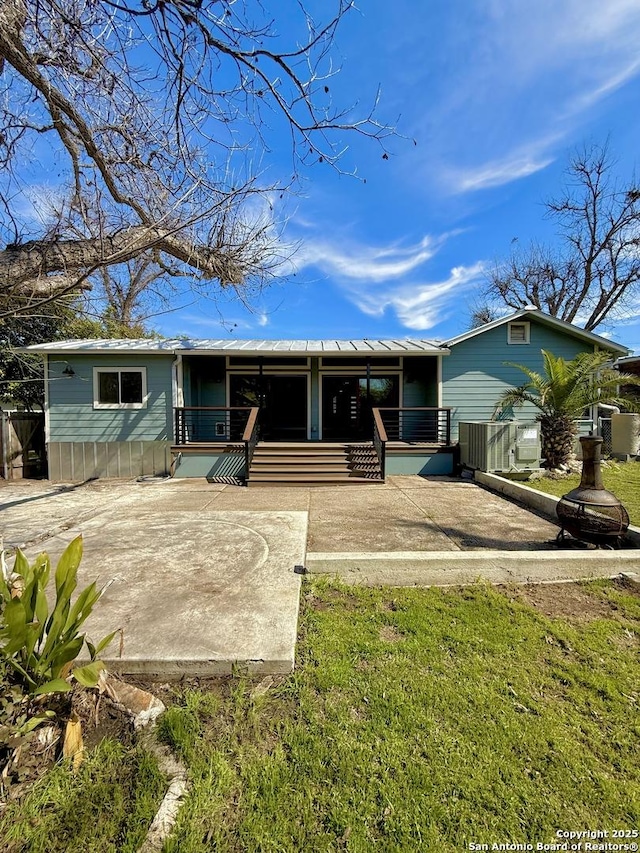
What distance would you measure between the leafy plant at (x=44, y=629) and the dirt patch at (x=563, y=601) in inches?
117

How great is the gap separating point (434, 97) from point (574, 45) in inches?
71.0

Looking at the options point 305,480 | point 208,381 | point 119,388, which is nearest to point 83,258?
point 305,480

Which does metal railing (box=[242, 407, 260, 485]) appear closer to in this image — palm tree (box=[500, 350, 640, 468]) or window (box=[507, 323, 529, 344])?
palm tree (box=[500, 350, 640, 468])

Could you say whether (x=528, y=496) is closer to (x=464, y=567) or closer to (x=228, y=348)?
(x=464, y=567)

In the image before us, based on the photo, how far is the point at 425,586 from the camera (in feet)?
10.6

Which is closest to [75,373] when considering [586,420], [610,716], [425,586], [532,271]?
[425,586]


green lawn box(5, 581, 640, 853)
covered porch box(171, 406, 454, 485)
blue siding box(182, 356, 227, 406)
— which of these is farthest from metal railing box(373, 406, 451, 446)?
green lawn box(5, 581, 640, 853)

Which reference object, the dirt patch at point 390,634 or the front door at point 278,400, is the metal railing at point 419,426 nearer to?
the front door at point 278,400

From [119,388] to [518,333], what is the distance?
1071 cm

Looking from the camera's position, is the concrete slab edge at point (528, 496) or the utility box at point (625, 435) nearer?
the concrete slab edge at point (528, 496)

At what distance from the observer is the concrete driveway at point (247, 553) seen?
2.37 meters

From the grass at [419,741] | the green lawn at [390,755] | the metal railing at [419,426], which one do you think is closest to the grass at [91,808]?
the green lawn at [390,755]

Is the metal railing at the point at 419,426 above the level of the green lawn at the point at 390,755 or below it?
above

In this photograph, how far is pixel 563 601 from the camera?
2975 millimetres
